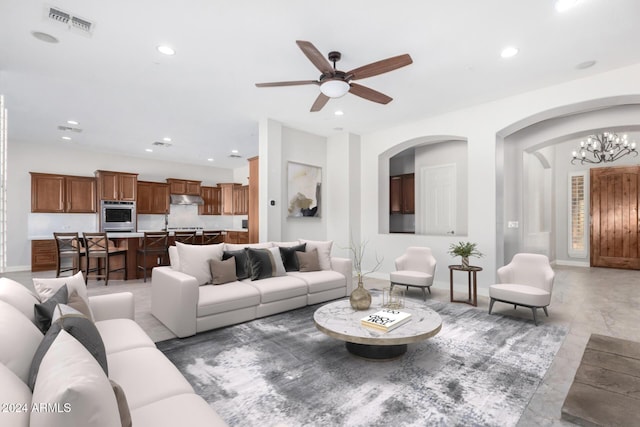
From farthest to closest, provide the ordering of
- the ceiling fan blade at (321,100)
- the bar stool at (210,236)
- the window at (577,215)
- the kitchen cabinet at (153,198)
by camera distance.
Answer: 1. the kitchen cabinet at (153,198)
2. the window at (577,215)
3. the bar stool at (210,236)
4. the ceiling fan blade at (321,100)

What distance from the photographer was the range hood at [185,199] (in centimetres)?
931

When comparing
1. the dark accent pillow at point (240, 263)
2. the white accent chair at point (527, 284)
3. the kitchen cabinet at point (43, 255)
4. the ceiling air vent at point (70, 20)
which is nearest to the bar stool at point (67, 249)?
the kitchen cabinet at point (43, 255)

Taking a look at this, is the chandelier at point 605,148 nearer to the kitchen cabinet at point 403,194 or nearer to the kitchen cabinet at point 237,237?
the kitchen cabinet at point 403,194

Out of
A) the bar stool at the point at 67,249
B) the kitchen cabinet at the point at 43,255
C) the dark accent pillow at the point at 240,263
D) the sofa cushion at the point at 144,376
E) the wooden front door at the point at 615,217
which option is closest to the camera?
the sofa cushion at the point at 144,376

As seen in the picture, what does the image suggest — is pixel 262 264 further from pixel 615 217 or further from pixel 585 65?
pixel 615 217

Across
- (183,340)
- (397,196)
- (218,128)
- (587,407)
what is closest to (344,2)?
(587,407)

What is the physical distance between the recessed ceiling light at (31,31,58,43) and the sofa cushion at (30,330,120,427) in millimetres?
3611

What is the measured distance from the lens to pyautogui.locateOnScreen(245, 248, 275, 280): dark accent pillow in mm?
4094

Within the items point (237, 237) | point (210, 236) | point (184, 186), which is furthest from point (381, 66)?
point (184, 186)

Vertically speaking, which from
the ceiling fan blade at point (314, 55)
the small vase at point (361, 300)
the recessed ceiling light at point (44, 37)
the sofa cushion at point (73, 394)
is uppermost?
the recessed ceiling light at point (44, 37)

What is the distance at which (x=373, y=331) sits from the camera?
8.48ft

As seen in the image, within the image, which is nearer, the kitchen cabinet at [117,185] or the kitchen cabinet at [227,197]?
the kitchen cabinet at [117,185]

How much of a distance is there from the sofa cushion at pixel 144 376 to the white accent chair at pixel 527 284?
12.2ft

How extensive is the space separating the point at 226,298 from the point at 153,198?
6.82 m
